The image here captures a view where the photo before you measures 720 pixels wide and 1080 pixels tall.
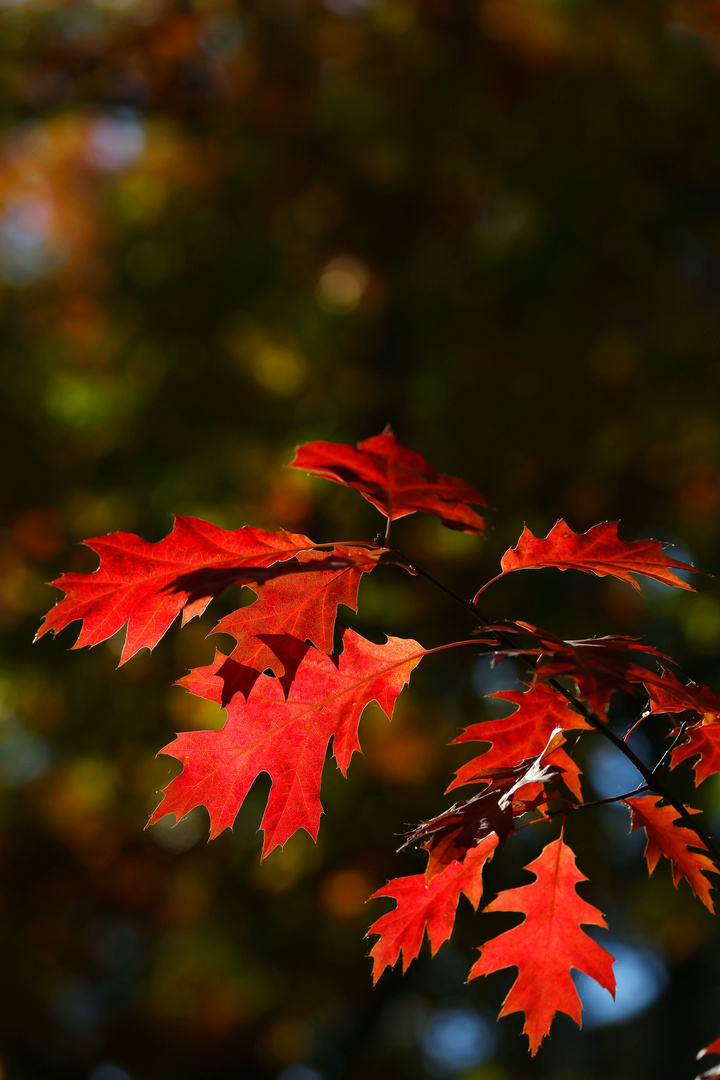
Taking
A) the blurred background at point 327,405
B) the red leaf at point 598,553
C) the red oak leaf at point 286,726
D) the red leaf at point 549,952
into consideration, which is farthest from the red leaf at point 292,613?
the blurred background at point 327,405

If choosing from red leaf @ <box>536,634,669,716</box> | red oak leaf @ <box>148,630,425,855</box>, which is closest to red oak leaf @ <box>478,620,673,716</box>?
red leaf @ <box>536,634,669,716</box>

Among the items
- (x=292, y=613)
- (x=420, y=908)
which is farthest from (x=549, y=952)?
(x=292, y=613)

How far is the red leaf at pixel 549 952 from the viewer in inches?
23.2

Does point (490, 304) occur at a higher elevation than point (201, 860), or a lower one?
higher

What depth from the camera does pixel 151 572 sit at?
21.2 inches

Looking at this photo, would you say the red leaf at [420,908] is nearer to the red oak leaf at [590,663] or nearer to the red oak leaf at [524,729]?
the red oak leaf at [524,729]

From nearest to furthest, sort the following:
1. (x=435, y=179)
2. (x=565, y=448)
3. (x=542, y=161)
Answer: (x=565, y=448) → (x=542, y=161) → (x=435, y=179)

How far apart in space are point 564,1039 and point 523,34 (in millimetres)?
7853

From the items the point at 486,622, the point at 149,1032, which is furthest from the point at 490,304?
the point at 149,1032

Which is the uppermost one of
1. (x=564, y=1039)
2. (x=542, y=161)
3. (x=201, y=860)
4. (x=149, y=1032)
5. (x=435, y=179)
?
(x=542, y=161)

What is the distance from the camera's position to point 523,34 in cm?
400

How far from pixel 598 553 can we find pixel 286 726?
255 millimetres

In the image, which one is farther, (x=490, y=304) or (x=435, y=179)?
(x=435, y=179)

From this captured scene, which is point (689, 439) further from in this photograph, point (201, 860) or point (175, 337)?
point (201, 860)
